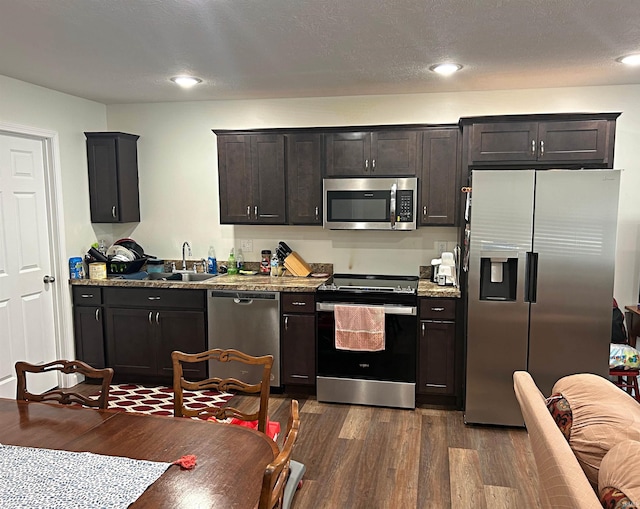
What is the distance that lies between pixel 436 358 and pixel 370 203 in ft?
4.28

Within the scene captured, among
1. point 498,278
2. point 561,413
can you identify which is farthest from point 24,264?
point 561,413

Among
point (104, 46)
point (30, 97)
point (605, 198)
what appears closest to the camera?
point (104, 46)

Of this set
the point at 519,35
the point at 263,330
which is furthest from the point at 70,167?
the point at 519,35

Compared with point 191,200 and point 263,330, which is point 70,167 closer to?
point 191,200

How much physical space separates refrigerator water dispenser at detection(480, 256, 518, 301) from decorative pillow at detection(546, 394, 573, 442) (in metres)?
1.61

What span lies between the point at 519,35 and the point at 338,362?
2528mm

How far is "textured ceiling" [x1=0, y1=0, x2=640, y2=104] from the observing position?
240 cm

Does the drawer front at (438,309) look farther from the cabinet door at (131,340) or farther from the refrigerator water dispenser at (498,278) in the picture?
the cabinet door at (131,340)

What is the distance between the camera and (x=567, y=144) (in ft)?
12.0

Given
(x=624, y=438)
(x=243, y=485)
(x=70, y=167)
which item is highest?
(x=70, y=167)

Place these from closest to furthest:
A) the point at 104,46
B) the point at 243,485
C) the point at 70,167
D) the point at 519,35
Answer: the point at 243,485
the point at 519,35
the point at 104,46
the point at 70,167

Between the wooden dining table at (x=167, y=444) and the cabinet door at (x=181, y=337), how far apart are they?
2099mm

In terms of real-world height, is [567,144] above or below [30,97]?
below

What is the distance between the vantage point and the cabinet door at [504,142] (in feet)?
12.1
